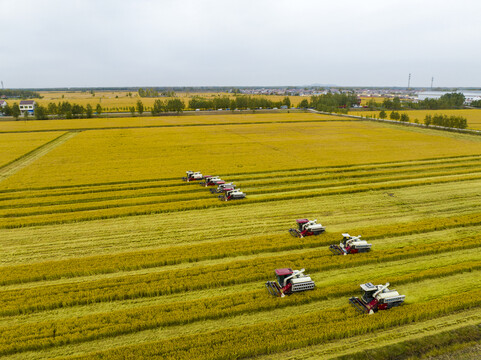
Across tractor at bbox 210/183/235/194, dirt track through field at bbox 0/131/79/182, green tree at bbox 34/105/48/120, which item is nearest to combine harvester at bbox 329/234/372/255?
tractor at bbox 210/183/235/194

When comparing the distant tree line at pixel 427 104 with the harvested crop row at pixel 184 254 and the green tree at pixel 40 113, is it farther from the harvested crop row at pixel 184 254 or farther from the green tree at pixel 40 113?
the green tree at pixel 40 113

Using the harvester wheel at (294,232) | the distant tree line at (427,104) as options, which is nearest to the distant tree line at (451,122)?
the distant tree line at (427,104)

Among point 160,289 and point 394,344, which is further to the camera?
point 160,289

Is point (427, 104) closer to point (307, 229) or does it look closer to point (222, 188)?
point (222, 188)

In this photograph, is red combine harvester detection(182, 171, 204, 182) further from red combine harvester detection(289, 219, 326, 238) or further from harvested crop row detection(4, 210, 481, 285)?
red combine harvester detection(289, 219, 326, 238)

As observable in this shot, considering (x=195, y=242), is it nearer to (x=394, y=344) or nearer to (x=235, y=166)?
(x=394, y=344)

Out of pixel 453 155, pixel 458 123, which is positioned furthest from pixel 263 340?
pixel 458 123

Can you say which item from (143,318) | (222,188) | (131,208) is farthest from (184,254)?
(222,188)
